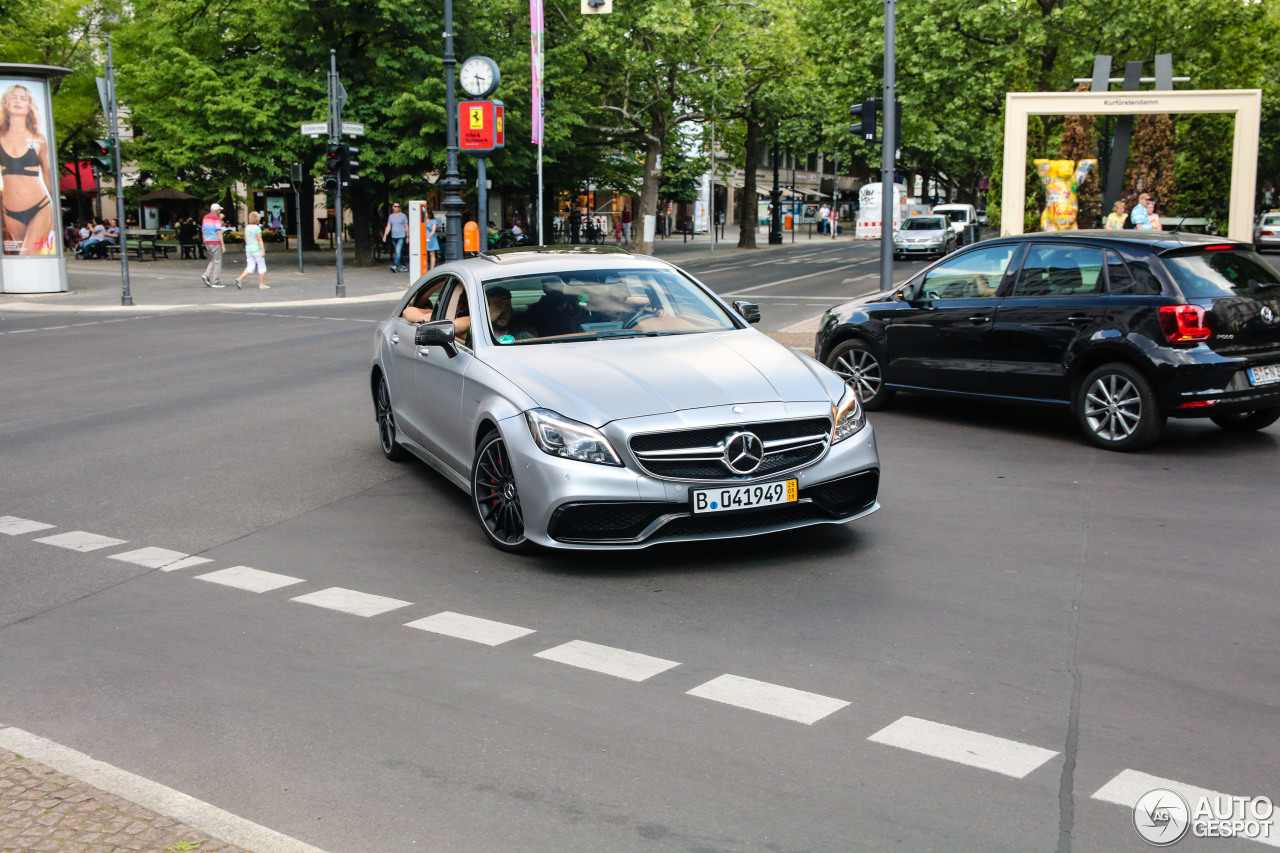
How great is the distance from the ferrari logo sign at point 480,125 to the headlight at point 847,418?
19.9m

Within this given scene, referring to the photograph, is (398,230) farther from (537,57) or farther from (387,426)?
(387,426)

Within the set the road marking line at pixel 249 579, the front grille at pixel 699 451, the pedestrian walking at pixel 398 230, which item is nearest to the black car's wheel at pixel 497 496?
the front grille at pixel 699 451

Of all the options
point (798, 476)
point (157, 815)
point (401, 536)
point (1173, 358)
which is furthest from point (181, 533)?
point (1173, 358)

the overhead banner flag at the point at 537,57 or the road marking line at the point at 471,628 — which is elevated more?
the overhead banner flag at the point at 537,57

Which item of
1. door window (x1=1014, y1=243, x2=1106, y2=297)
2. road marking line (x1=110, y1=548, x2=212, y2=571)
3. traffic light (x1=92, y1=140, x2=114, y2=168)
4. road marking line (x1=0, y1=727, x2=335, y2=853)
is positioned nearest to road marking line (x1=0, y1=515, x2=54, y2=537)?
road marking line (x1=110, y1=548, x2=212, y2=571)

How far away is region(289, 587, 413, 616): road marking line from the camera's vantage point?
589 cm

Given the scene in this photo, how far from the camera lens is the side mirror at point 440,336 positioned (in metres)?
7.62

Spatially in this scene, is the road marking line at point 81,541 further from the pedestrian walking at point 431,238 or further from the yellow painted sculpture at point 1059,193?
the pedestrian walking at point 431,238

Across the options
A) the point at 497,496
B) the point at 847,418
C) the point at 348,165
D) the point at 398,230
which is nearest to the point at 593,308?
the point at 497,496

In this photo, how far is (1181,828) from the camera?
12.0 feet

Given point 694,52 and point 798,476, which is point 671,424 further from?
point 694,52

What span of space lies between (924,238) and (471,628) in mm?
42207

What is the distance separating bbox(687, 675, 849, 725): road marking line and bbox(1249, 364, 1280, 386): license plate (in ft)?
19.7

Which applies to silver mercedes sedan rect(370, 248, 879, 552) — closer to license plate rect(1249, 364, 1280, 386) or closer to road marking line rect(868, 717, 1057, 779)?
road marking line rect(868, 717, 1057, 779)
